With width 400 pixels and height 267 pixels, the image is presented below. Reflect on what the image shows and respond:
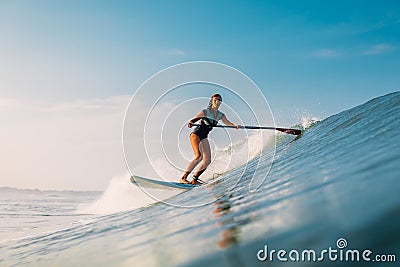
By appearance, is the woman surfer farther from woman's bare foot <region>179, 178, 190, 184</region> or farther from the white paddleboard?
the white paddleboard

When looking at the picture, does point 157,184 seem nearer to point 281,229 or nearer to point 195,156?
point 195,156

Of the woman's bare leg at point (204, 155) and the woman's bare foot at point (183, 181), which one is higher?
the woman's bare leg at point (204, 155)

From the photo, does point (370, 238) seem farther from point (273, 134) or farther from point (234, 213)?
point (273, 134)

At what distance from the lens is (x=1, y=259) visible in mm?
3711

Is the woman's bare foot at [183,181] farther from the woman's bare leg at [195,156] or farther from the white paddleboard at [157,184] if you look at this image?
the white paddleboard at [157,184]

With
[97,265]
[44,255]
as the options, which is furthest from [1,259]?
[97,265]

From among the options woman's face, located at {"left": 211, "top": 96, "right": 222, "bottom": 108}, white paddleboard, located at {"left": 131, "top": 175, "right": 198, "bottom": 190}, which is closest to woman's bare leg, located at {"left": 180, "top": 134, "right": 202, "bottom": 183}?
white paddleboard, located at {"left": 131, "top": 175, "right": 198, "bottom": 190}

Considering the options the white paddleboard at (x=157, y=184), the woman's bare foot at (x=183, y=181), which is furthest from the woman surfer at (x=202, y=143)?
the white paddleboard at (x=157, y=184)

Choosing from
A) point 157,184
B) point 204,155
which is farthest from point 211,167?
point 157,184

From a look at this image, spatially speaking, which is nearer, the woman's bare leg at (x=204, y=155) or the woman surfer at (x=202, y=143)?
the woman surfer at (x=202, y=143)

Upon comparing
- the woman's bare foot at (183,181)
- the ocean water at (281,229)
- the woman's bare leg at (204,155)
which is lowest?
the ocean water at (281,229)

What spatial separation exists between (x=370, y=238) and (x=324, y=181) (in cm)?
141

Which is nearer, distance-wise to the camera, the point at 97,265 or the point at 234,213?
the point at 97,265

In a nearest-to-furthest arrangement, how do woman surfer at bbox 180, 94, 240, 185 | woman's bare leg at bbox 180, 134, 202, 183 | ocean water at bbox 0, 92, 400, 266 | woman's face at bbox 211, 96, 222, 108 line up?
ocean water at bbox 0, 92, 400, 266, woman's face at bbox 211, 96, 222, 108, woman surfer at bbox 180, 94, 240, 185, woman's bare leg at bbox 180, 134, 202, 183
